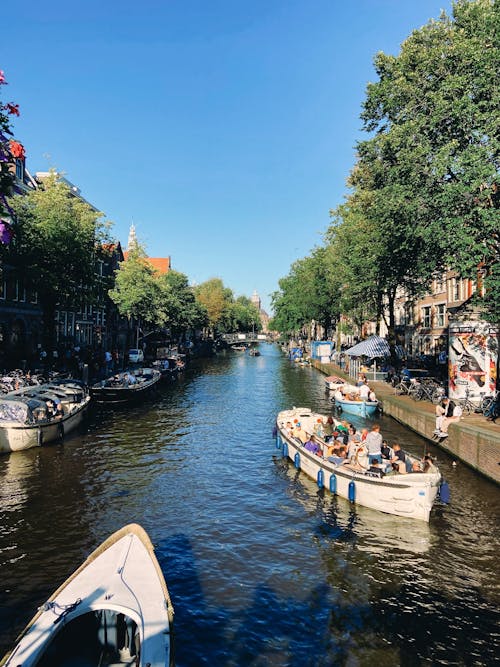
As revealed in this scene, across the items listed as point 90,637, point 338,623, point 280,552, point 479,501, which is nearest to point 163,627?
point 90,637

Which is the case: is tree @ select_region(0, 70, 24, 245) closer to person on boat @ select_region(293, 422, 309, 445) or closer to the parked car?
person on boat @ select_region(293, 422, 309, 445)

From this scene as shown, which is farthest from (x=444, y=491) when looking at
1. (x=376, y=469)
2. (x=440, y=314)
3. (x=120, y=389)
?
(x=440, y=314)

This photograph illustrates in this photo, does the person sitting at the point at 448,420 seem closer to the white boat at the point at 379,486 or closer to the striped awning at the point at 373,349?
the white boat at the point at 379,486

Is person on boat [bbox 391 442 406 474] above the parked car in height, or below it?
below

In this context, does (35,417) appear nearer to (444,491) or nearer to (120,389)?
(120,389)

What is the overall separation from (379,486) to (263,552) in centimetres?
425

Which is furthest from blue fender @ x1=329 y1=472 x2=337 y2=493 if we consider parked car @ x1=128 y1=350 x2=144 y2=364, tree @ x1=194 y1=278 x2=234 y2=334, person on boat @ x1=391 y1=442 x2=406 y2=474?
tree @ x1=194 y1=278 x2=234 y2=334

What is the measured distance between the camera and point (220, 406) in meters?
35.5

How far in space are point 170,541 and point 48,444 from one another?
12043mm

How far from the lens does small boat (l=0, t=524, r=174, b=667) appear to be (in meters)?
6.49

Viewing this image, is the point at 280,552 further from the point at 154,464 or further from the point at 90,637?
the point at 154,464

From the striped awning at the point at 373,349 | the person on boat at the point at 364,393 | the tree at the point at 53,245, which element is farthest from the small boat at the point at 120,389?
the striped awning at the point at 373,349

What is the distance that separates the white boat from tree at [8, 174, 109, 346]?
2316 cm

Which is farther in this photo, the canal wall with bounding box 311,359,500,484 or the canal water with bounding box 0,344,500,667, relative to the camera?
the canal wall with bounding box 311,359,500,484
